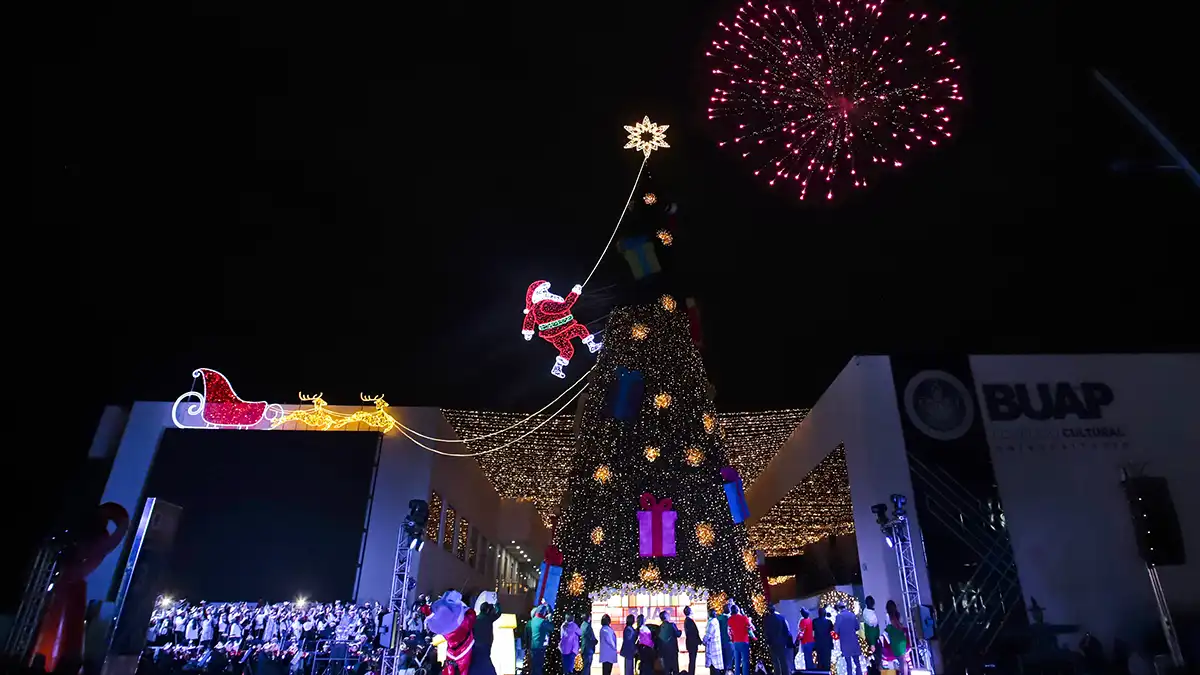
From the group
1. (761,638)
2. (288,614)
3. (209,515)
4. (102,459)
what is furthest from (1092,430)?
(102,459)

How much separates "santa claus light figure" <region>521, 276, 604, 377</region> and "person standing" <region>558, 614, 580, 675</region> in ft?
12.7

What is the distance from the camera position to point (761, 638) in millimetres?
9766

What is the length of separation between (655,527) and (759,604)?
1995 mm

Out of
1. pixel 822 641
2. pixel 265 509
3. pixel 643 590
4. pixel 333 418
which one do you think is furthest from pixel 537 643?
pixel 265 509

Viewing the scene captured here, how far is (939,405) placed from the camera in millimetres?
14266

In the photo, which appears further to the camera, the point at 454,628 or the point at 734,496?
the point at 734,496

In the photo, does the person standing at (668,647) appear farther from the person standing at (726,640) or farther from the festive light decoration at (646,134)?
the festive light decoration at (646,134)

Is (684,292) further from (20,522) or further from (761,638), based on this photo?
(20,522)

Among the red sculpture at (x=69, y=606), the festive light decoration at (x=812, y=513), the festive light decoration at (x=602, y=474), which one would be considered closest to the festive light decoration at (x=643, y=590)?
the festive light decoration at (x=602, y=474)

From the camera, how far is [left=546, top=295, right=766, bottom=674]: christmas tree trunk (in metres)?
9.97

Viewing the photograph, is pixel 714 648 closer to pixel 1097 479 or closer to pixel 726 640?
pixel 726 640

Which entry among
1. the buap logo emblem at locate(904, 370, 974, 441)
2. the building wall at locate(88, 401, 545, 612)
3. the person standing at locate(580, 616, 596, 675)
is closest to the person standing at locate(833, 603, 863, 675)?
the person standing at locate(580, 616, 596, 675)

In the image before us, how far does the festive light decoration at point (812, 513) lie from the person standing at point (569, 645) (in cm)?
1009

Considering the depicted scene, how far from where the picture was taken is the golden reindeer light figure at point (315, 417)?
17.0m
